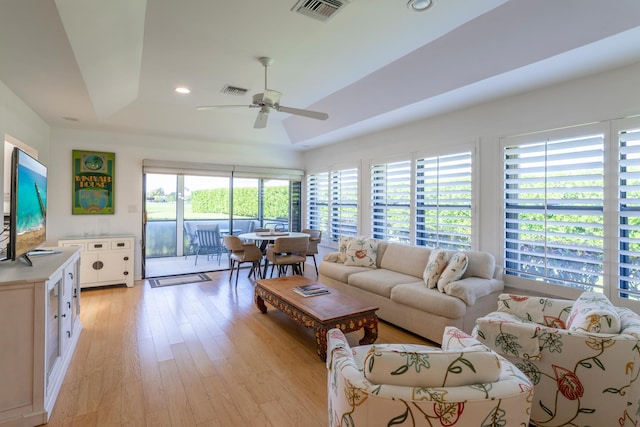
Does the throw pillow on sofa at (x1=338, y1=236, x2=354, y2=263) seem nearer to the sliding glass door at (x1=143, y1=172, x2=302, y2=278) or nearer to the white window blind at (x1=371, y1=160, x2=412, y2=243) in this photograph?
the white window blind at (x1=371, y1=160, x2=412, y2=243)

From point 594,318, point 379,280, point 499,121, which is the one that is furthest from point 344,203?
point 594,318

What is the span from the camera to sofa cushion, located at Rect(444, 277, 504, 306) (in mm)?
3080

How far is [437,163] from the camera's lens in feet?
13.9

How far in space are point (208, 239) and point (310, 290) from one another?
12.4 feet

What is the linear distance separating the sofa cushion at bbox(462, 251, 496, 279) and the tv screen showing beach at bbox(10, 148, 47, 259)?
3881mm

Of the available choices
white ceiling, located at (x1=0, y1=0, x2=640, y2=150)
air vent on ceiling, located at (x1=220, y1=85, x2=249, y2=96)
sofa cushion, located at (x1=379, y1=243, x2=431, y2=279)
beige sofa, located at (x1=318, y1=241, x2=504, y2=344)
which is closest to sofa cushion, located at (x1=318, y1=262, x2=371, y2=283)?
beige sofa, located at (x1=318, y1=241, x2=504, y2=344)

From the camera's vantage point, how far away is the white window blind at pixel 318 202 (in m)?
6.57

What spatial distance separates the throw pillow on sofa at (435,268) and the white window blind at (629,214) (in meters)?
1.41

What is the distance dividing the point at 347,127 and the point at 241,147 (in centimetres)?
259

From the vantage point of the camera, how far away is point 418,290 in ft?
11.0

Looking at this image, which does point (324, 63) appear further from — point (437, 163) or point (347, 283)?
point (347, 283)

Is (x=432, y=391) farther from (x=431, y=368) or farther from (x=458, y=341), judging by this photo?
(x=458, y=341)

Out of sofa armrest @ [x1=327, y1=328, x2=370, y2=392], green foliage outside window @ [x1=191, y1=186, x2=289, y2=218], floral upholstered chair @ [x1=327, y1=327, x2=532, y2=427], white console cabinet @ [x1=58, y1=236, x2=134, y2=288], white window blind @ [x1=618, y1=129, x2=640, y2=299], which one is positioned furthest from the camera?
green foliage outside window @ [x1=191, y1=186, x2=289, y2=218]

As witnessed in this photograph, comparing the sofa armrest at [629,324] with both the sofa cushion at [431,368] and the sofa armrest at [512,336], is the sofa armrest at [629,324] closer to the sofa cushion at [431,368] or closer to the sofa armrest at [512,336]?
the sofa armrest at [512,336]
